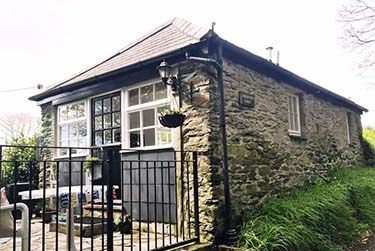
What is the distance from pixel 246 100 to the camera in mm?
5629

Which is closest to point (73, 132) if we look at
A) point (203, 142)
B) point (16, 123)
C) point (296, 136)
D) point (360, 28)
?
point (203, 142)

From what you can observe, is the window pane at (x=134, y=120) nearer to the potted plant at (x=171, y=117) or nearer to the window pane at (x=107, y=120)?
the window pane at (x=107, y=120)

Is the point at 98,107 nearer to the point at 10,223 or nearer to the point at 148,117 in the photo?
the point at 148,117

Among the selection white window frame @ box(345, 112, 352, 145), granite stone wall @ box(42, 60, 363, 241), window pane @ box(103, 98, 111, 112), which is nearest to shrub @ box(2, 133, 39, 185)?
granite stone wall @ box(42, 60, 363, 241)

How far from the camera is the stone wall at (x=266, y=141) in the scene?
5176 mm

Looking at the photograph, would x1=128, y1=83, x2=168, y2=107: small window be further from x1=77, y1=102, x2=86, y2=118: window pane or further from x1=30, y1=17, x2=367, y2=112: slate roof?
x1=77, y1=102, x2=86, y2=118: window pane

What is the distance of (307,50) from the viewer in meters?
12.8

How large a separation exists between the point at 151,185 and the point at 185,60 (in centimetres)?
228

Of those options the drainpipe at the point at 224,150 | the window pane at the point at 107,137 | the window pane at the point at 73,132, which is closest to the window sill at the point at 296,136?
the drainpipe at the point at 224,150

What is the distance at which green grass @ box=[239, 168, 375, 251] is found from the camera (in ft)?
14.3

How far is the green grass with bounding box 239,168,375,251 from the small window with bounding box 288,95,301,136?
4.94 ft

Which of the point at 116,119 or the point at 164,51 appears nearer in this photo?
the point at 164,51

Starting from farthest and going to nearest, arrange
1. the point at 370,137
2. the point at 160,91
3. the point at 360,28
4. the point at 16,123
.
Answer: the point at 16,123 < the point at 370,137 < the point at 360,28 < the point at 160,91

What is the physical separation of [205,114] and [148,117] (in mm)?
1456
